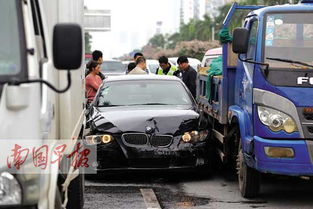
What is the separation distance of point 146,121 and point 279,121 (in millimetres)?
2256

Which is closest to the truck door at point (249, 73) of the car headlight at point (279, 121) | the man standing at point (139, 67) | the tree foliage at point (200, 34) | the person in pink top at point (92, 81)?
the car headlight at point (279, 121)

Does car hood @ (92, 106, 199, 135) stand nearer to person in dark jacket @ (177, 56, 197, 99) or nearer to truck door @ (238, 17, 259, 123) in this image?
truck door @ (238, 17, 259, 123)

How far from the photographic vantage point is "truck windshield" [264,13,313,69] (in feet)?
25.1

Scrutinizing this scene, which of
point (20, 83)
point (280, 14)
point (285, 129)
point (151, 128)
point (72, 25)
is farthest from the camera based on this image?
point (151, 128)

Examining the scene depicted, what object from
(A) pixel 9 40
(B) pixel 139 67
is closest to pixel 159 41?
(B) pixel 139 67

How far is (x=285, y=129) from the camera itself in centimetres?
738

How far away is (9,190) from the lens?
3807mm

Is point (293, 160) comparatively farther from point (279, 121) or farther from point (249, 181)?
point (249, 181)

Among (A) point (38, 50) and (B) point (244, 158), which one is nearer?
(A) point (38, 50)

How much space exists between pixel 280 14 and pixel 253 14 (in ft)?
1.76

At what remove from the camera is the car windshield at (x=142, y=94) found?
1012cm

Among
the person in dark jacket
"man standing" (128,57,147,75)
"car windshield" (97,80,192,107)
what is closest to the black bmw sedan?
"car windshield" (97,80,192,107)

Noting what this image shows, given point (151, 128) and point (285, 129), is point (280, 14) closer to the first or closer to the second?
point (285, 129)

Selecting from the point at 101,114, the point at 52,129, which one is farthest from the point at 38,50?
the point at 101,114
